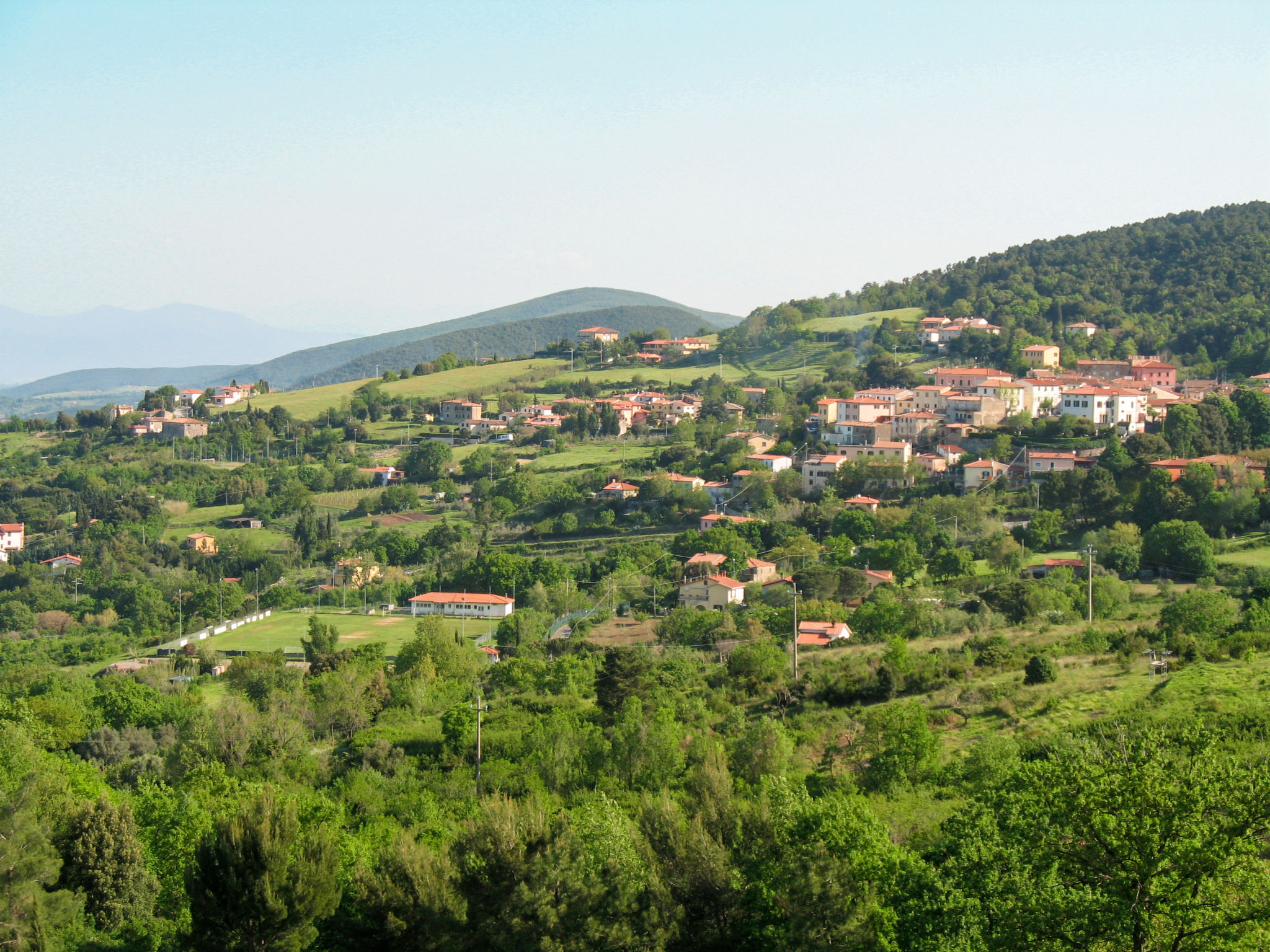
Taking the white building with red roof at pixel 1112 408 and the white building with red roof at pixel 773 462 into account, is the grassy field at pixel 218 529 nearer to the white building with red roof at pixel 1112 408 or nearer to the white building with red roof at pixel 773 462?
the white building with red roof at pixel 773 462

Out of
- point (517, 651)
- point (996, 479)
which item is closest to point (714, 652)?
point (517, 651)

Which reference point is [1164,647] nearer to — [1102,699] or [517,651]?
[1102,699]

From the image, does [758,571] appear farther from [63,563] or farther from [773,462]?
[63,563]

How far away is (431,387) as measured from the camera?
8100cm

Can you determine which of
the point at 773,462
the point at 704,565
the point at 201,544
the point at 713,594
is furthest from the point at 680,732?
the point at 201,544

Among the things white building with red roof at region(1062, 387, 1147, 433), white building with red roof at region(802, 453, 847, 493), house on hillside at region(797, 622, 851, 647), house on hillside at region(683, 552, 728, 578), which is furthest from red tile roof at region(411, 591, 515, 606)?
white building with red roof at region(1062, 387, 1147, 433)

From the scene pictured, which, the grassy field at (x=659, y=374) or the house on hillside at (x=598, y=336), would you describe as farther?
the house on hillside at (x=598, y=336)

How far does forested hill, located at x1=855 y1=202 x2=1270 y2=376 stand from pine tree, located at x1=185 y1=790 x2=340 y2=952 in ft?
189

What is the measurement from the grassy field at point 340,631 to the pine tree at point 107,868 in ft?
59.8

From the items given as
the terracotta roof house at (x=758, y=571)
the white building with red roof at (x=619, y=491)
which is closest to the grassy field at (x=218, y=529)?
Result: the white building with red roof at (x=619, y=491)

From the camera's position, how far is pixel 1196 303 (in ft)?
232

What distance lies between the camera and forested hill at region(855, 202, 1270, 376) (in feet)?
214

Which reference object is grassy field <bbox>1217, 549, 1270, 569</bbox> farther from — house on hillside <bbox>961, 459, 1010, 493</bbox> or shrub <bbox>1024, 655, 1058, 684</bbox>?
shrub <bbox>1024, 655, 1058, 684</bbox>

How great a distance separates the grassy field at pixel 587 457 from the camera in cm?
5616
